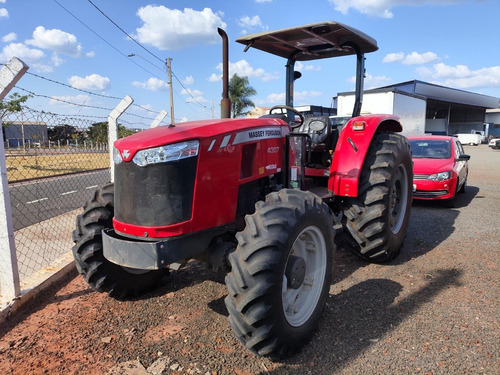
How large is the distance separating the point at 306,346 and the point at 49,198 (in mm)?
9599

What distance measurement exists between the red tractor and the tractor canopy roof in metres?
0.06

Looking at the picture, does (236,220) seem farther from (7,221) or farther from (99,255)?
(7,221)

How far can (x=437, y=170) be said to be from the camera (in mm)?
7492

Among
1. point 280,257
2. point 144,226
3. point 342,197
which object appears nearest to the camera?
point 280,257

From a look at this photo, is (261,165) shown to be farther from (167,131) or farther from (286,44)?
(286,44)

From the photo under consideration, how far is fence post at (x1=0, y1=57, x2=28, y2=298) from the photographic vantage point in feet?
10.2

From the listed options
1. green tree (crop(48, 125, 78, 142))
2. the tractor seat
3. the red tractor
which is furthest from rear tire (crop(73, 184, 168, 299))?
green tree (crop(48, 125, 78, 142))

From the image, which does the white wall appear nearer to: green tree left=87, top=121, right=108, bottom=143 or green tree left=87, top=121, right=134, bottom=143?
green tree left=87, top=121, right=134, bottom=143

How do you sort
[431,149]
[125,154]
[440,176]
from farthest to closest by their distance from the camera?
1. [431,149]
2. [440,176]
3. [125,154]

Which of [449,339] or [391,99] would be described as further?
[391,99]

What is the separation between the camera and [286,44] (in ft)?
14.9

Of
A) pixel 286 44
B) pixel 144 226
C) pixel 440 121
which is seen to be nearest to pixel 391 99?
pixel 286 44

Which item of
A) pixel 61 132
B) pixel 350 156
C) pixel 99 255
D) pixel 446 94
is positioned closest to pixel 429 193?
pixel 350 156

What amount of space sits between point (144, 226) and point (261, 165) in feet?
3.69
